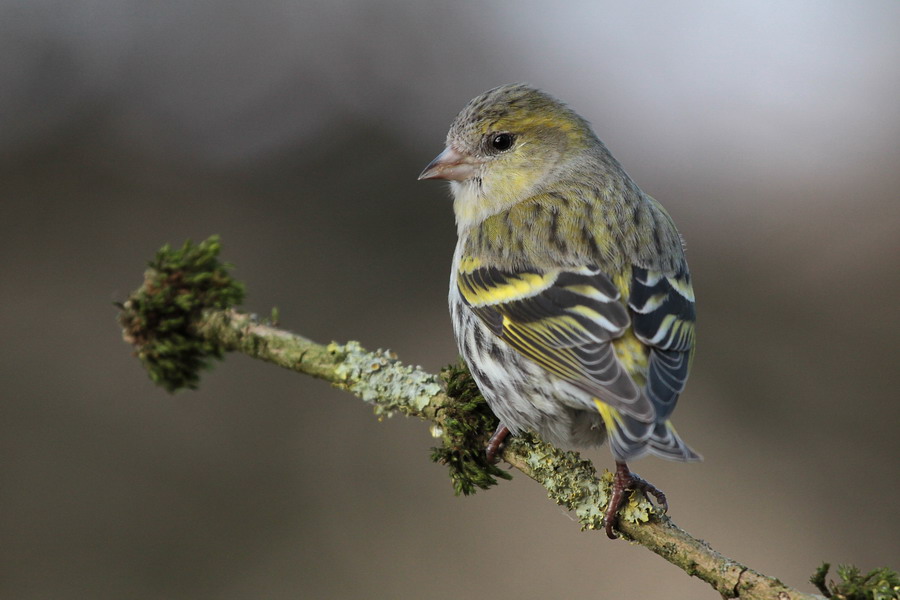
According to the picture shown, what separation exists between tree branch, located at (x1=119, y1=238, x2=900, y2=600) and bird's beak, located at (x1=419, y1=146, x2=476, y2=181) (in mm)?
923

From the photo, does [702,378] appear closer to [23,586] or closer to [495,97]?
[495,97]

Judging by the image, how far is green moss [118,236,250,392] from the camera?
2852 mm

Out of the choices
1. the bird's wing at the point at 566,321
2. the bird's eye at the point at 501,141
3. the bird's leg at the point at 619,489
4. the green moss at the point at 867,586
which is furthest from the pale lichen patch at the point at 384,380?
the green moss at the point at 867,586

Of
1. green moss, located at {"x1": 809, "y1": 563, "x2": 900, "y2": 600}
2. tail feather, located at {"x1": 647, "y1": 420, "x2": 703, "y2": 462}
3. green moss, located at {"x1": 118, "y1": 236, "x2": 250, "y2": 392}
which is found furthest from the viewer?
green moss, located at {"x1": 118, "y1": 236, "x2": 250, "y2": 392}

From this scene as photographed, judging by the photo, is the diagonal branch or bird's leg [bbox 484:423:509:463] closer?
the diagonal branch

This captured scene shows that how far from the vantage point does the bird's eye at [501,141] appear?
3.26 meters

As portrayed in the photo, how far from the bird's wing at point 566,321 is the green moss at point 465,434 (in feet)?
0.69

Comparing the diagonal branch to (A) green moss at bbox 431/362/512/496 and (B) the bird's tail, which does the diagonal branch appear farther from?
(B) the bird's tail

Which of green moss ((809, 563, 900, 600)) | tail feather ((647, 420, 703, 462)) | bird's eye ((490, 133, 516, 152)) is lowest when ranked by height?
green moss ((809, 563, 900, 600))

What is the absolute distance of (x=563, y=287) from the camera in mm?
2598

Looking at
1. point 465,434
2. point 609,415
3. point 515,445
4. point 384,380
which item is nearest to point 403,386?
point 384,380

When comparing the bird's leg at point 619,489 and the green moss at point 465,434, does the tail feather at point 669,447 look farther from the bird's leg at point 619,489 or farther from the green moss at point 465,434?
the green moss at point 465,434

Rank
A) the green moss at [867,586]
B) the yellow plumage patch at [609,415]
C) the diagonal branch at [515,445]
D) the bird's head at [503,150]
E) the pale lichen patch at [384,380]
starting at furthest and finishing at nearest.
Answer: the bird's head at [503,150] < the pale lichen patch at [384,380] < the yellow plumage patch at [609,415] < the diagonal branch at [515,445] < the green moss at [867,586]

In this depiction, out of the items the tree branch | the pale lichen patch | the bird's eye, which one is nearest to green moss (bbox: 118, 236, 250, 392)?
the tree branch
